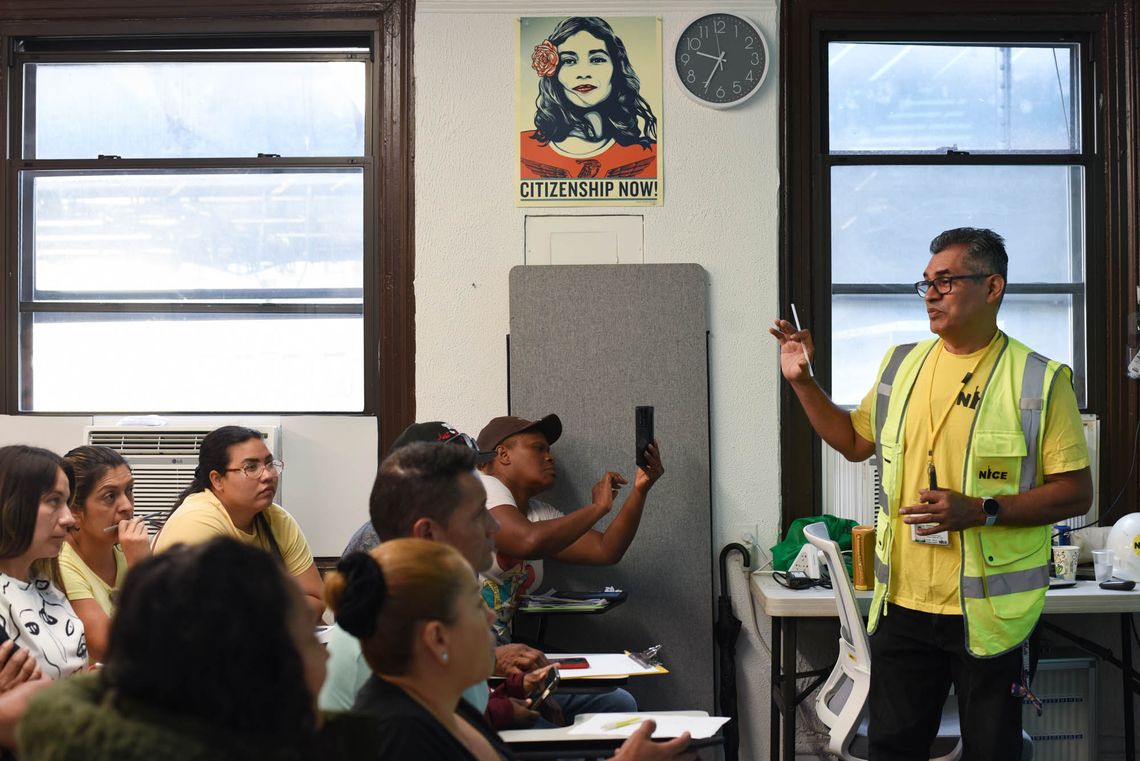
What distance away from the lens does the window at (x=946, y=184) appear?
4242 millimetres

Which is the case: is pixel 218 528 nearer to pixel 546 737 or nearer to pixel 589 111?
pixel 546 737

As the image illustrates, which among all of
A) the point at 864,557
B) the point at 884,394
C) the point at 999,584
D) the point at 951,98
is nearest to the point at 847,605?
the point at 999,584

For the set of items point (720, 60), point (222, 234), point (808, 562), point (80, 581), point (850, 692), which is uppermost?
point (720, 60)

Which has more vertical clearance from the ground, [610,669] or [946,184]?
[946,184]

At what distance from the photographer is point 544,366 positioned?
13.3 ft

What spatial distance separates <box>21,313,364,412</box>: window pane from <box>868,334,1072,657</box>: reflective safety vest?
7.69ft

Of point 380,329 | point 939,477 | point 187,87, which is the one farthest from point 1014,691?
point 187,87

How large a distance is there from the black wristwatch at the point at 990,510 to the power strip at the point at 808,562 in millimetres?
1159

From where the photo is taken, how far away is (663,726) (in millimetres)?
2174

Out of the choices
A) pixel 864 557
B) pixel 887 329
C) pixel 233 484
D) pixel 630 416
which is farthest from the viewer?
pixel 887 329

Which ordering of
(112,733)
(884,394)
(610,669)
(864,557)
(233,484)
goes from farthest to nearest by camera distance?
(864,557)
(233,484)
(884,394)
(610,669)
(112,733)

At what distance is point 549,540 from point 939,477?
3.96 feet

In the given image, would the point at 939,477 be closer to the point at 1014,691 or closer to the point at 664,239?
the point at 1014,691

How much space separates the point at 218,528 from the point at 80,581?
1.39 ft
